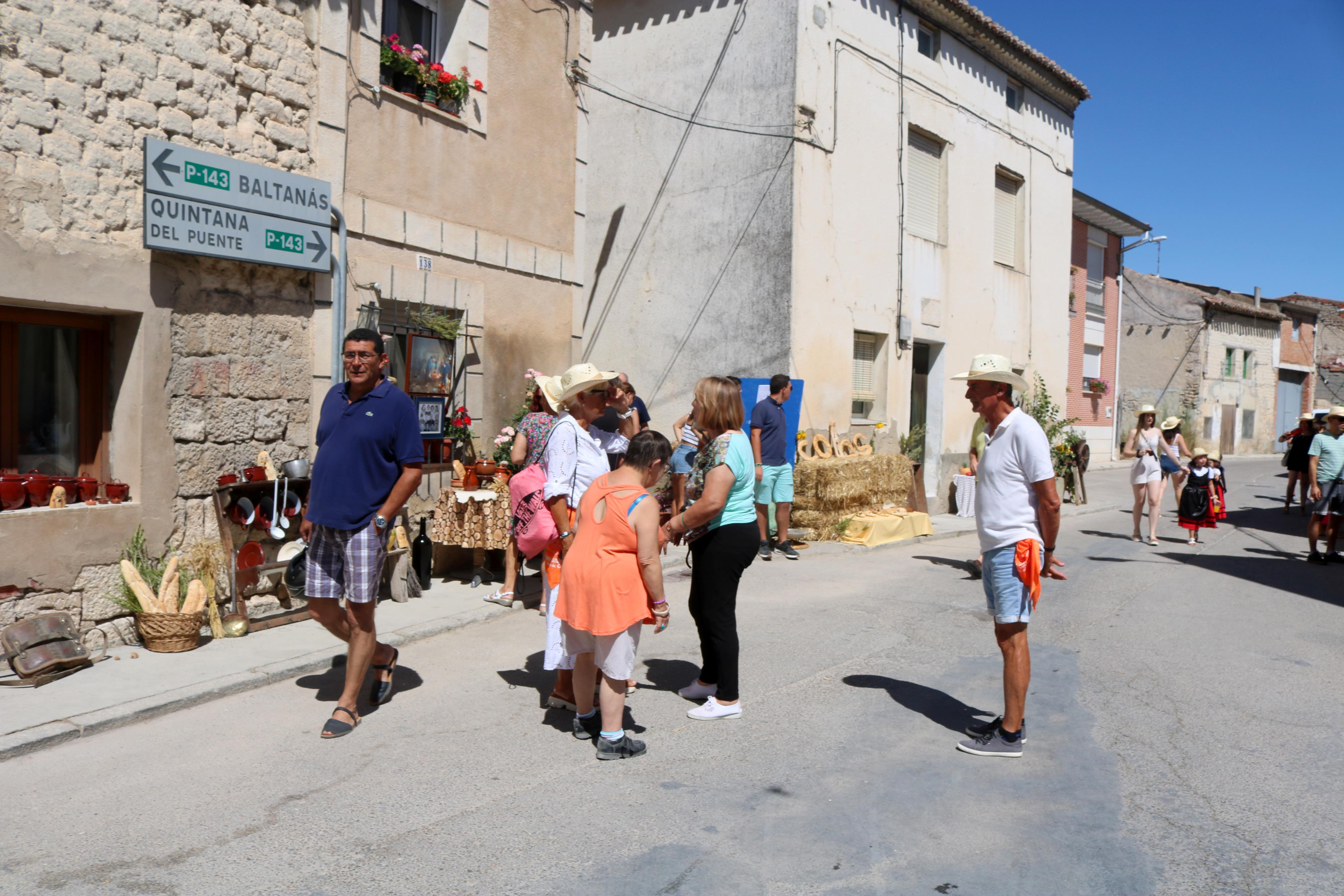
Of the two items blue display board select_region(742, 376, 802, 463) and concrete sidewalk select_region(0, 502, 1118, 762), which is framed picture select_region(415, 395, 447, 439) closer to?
concrete sidewalk select_region(0, 502, 1118, 762)

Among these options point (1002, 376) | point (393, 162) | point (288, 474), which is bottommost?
point (288, 474)

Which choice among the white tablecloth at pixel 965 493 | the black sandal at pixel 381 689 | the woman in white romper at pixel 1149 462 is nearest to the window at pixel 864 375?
the white tablecloth at pixel 965 493

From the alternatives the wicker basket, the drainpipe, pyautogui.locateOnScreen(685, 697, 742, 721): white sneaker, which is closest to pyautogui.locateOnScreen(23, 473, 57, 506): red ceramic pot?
the wicker basket

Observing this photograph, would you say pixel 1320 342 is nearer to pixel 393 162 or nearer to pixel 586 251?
pixel 586 251

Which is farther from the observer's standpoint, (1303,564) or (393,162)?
(1303,564)

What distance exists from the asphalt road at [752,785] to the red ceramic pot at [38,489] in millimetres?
1962

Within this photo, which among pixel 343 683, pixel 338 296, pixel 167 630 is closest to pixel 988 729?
pixel 343 683

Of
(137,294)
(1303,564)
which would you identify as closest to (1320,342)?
(1303,564)

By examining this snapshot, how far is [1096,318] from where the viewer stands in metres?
29.4

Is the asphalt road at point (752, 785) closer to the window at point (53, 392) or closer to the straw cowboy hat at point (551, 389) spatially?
the straw cowboy hat at point (551, 389)

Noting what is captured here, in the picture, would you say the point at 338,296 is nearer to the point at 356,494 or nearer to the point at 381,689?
the point at 356,494

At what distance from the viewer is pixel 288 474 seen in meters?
7.44

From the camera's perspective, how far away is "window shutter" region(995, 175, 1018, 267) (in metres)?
17.6

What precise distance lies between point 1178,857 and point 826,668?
2717mm
